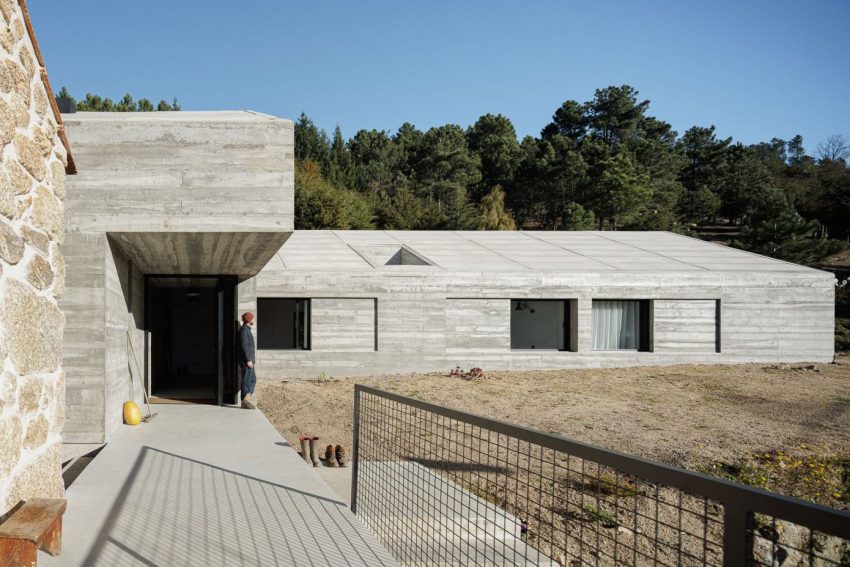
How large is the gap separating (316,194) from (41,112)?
100 ft

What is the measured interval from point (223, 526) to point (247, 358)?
18.8 feet

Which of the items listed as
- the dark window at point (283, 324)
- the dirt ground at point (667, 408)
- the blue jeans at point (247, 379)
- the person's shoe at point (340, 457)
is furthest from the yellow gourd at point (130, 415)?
the dark window at point (283, 324)

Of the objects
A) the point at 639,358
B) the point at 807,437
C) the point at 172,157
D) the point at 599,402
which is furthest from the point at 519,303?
the point at 172,157

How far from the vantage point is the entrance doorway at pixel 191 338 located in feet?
36.5

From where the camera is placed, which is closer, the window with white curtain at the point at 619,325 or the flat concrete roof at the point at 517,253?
the flat concrete roof at the point at 517,253

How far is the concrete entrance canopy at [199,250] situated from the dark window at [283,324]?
6006mm

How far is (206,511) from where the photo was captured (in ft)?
17.0

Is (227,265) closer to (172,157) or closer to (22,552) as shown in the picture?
(172,157)

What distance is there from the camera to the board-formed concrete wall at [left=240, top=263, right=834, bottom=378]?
54.1ft

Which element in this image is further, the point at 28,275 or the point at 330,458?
the point at 330,458

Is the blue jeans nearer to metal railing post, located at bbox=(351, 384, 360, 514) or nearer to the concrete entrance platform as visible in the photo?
the concrete entrance platform

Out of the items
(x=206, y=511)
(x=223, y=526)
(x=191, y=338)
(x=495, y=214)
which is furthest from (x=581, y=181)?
(x=223, y=526)

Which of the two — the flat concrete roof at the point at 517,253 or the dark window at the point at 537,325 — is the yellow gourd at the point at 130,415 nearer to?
the flat concrete roof at the point at 517,253

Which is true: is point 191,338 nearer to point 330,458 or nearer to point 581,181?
point 330,458
